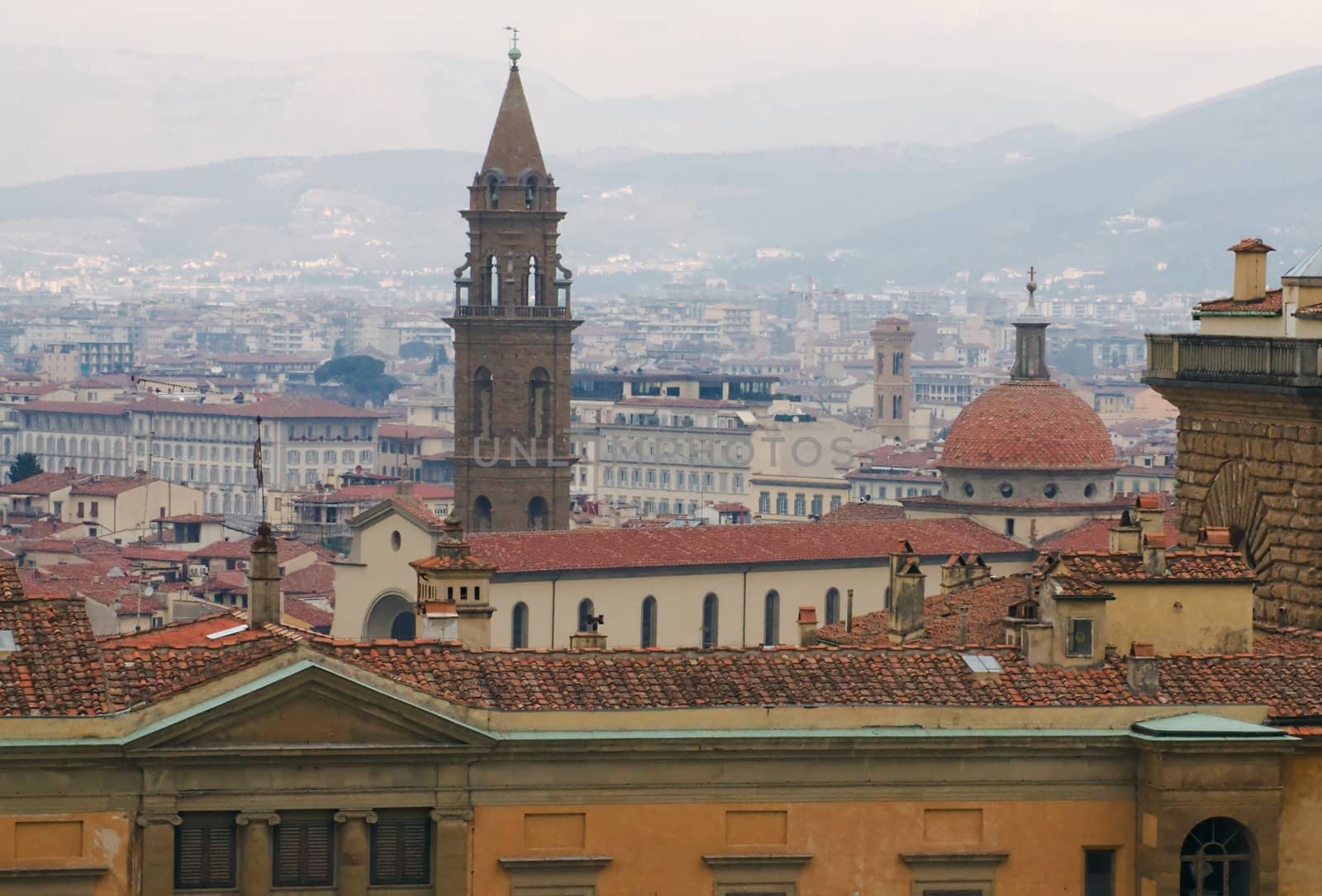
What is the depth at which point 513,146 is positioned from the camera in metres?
100

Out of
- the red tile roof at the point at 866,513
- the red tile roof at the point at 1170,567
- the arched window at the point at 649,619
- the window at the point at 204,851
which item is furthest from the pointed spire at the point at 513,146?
the window at the point at 204,851

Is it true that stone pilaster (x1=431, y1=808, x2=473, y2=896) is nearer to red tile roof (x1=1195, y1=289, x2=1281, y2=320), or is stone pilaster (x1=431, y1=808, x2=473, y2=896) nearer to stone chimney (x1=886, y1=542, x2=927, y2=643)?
stone chimney (x1=886, y1=542, x2=927, y2=643)

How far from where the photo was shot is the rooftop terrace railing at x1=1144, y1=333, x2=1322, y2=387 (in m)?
40.9

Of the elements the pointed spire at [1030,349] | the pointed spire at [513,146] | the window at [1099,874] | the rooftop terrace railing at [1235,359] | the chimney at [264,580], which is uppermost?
the pointed spire at [513,146]

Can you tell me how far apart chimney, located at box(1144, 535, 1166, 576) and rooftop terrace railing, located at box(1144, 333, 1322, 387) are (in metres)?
3.72

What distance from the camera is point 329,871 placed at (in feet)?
107

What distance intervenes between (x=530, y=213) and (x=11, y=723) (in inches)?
2740

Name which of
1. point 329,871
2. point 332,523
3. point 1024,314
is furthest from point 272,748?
point 332,523

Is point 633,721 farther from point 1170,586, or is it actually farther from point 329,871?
point 1170,586

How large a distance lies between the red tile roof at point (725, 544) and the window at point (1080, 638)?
129ft

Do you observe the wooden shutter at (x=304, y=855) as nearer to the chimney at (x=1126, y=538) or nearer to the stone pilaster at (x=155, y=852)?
the stone pilaster at (x=155, y=852)

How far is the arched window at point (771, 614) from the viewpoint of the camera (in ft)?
266

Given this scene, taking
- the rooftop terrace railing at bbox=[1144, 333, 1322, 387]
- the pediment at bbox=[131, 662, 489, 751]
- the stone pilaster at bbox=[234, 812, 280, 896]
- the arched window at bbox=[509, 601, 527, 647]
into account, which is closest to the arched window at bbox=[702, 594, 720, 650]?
the arched window at bbox=[509, 601, 527, 647]

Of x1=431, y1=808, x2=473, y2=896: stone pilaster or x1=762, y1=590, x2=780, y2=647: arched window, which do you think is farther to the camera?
x1=762, y1=590, x2=780, y2=647: arched window
